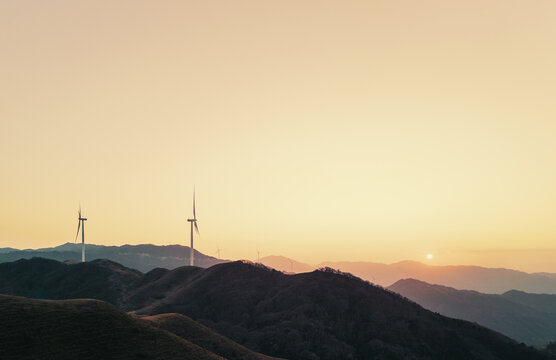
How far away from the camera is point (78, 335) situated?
63156 millimetres

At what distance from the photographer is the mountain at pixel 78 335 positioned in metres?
58.2

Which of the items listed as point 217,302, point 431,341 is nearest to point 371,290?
point 431,341

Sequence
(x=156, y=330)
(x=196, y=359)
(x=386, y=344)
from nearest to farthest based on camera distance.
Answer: (x=196, y=359)
(x=156, y=330)
(x=386, y=344)

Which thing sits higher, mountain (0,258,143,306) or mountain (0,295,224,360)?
mountain (0,295,224,360)

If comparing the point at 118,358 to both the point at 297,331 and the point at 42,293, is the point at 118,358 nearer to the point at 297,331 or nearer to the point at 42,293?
the point at 297,331

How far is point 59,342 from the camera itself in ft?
198

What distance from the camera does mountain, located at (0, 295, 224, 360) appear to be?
58156mm

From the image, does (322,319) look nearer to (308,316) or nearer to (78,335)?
(308,316)

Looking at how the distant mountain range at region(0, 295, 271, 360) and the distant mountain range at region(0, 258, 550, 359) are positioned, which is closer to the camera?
the distant mountain range at region(0, 295, 271, 360)

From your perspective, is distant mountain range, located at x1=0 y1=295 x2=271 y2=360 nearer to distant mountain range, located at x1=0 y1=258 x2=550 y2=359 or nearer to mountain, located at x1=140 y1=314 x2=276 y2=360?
mountain, located at x1=140 y1=314 x2=276 y2=360

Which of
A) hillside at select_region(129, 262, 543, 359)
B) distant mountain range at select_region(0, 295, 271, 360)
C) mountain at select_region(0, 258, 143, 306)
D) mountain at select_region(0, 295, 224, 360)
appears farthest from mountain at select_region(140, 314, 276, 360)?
mountain at select_region(0, 258, 143, 306)

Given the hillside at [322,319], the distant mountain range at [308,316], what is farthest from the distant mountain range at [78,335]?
the hillside at [322,319]

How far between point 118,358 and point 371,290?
10168cm

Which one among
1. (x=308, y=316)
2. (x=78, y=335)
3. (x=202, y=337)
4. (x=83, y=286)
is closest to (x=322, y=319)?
(x=308, y=316)
